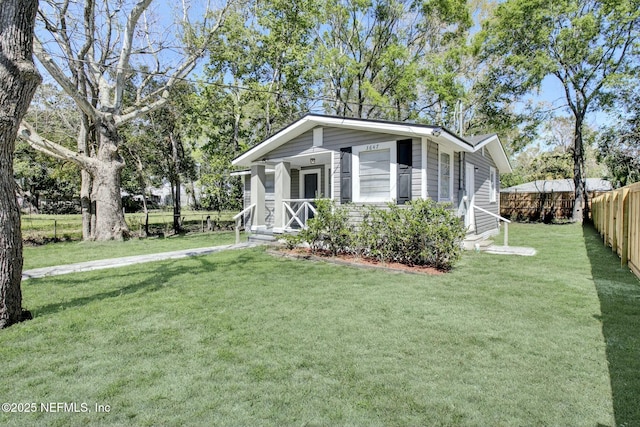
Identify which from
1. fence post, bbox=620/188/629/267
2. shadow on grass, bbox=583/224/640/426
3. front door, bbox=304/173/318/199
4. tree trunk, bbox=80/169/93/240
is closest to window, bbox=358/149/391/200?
front door, bbox=304/173/318/199

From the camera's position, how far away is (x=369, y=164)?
8.23 meters

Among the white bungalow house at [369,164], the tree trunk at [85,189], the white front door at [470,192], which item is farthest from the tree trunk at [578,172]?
the tree trunk at [85,189]

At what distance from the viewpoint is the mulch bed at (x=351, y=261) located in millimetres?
6051

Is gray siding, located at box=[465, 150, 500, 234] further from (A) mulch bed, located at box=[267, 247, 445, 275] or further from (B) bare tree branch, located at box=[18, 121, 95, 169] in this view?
(B) bare tree branch, located at box=[18, 121, 95, 169]

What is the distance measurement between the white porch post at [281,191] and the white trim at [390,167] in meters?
2.45

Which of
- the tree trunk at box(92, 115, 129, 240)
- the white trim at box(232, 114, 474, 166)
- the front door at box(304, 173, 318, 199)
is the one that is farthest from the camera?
the front door at box(304, 173, 318, 199)

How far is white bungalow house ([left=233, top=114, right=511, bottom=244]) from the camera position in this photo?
24.8ft

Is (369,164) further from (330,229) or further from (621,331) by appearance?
(621,331)

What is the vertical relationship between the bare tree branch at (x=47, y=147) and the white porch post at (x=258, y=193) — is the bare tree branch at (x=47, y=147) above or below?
above

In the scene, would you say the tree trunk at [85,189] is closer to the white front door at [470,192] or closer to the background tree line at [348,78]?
the background tree line at [348,78]

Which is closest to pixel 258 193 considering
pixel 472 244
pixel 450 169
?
pixel 450 169

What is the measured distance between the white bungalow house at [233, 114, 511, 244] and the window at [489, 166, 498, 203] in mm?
1082

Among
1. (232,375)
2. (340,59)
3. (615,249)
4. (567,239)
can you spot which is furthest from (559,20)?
(232,375)

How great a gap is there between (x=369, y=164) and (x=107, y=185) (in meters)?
8.41
